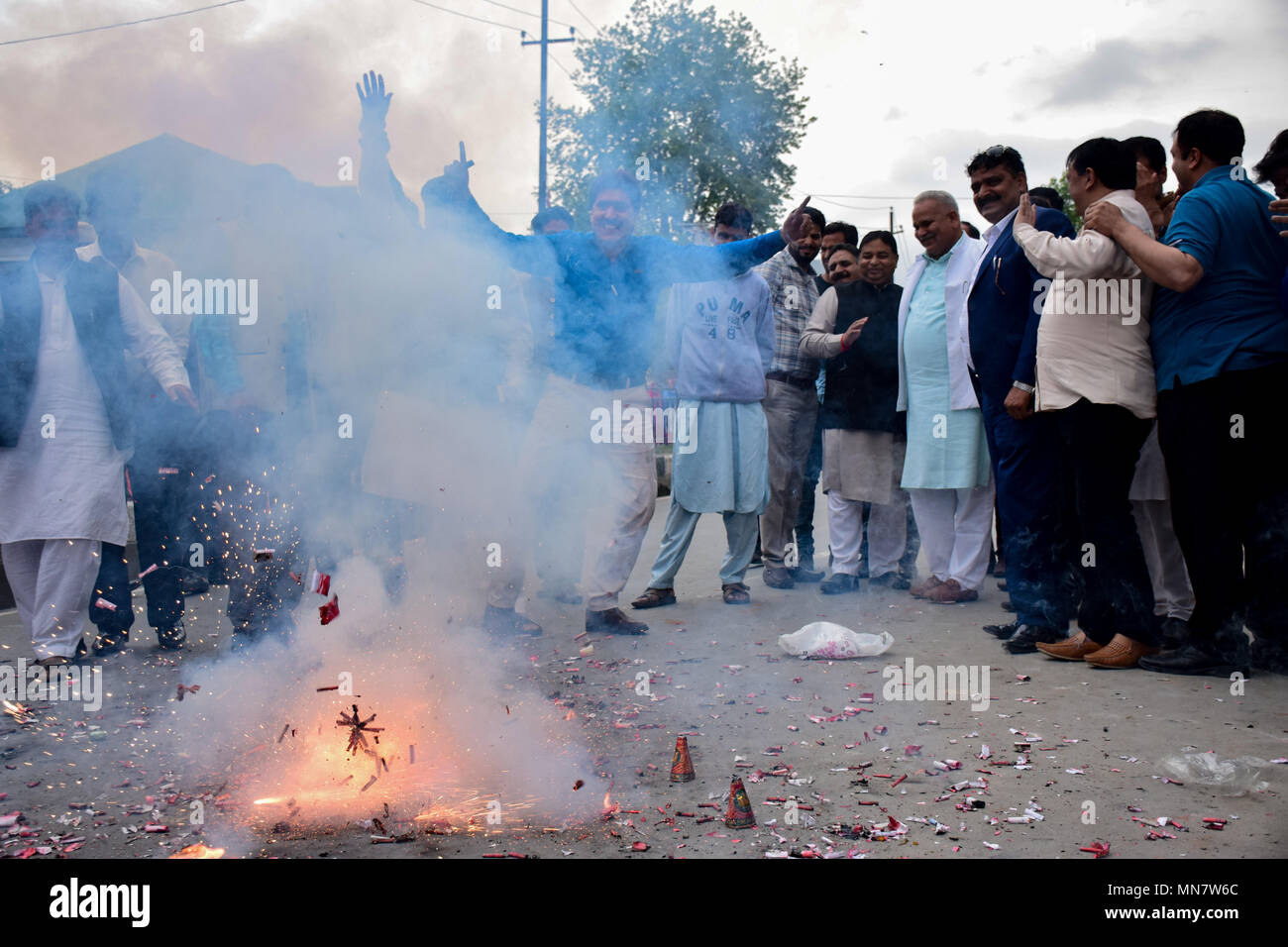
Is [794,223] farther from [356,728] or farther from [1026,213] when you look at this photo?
[356,728]

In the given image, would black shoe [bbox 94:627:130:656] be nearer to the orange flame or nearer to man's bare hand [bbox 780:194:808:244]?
the orange flame

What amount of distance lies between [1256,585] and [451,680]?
3278 millimetres

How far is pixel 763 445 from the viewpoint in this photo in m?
5.66

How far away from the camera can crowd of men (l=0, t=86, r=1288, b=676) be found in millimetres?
3834

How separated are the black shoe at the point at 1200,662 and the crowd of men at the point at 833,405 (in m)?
0.02

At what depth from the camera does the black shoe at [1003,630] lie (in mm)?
4566

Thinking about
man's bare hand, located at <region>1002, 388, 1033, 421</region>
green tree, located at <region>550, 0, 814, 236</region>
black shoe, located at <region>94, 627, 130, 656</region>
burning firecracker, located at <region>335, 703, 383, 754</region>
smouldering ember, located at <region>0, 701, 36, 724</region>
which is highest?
green tree, located at <region>550, 0, 814, 236</region>

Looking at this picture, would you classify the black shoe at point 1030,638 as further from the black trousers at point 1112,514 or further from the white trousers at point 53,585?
the white trousers at point 53,585

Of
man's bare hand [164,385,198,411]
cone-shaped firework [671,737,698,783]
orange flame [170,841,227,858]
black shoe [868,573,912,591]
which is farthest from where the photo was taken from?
black shoe [868,573,912,591]

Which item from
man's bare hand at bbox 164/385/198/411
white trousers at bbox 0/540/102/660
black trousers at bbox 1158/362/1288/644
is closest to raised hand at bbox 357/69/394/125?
man's bare hand at bbox 164/385/198/411

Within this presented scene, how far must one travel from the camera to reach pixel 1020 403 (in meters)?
4.39

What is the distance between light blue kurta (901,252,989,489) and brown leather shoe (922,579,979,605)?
591 mm

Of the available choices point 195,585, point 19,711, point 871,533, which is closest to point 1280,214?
point 871,533
